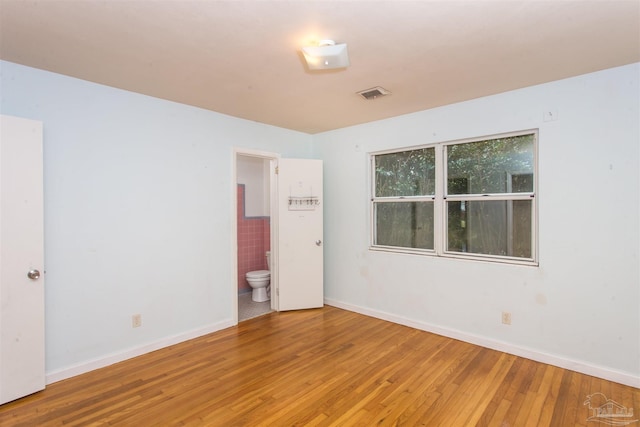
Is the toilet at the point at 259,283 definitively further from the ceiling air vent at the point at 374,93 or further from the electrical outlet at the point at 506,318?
the electrical outlet at the point at 506,318

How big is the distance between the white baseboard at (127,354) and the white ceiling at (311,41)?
238 cm

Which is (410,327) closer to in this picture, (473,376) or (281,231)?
(473,376)

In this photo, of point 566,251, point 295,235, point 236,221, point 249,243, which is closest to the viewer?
point 566,251

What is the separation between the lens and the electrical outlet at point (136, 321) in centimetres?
298

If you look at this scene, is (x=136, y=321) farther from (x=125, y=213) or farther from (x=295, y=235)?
(x=295, y=235)

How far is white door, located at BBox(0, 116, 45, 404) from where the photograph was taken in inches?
88.4

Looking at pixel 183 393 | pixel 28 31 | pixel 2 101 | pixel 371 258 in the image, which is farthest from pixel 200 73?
pixel 371 258

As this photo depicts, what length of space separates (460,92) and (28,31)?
3285mm

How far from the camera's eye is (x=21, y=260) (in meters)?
2.32

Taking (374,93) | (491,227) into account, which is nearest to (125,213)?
(374,93)

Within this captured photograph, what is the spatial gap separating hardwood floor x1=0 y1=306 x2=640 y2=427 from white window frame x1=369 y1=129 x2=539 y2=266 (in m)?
0.90

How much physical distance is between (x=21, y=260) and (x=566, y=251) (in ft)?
14.0

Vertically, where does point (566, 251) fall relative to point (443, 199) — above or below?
below

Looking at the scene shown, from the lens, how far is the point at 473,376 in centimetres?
262
